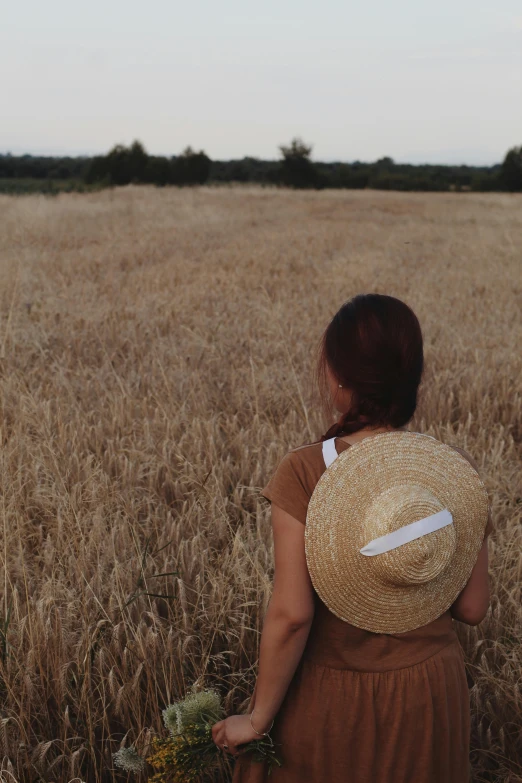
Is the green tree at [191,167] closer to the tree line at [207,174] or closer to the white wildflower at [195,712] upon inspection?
the tree line at [207,174]

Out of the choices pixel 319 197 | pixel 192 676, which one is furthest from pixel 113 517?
pixel 319 197

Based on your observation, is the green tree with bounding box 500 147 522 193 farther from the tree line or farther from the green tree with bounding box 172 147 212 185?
the green tree with bounding box 172 147 212 185

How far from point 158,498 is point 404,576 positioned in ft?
6.02

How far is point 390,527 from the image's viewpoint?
1147mm

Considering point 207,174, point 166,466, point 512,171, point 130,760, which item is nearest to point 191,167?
point 207,174

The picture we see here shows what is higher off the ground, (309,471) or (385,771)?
(309,471)

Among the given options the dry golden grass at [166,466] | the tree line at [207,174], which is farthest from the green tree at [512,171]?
the dry golden grass at [166,466]

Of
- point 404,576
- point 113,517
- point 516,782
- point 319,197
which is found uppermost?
point 319,197

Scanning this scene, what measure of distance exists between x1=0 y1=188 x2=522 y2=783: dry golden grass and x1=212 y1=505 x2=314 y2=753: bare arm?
67 centimetres

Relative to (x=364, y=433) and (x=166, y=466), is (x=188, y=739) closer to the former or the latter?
(x=364, y=433)

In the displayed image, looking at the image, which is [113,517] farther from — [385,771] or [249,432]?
[385,771]

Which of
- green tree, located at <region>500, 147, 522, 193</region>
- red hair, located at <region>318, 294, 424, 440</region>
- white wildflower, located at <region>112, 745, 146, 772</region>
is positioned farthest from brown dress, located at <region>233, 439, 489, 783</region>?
green tree, located at <region>500, 147, 522, 193</region>

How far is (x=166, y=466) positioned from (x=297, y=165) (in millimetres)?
40931

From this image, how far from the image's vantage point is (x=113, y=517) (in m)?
2.68
